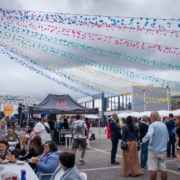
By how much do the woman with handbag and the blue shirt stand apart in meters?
1.52

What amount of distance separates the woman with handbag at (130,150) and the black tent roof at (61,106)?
29.2ft

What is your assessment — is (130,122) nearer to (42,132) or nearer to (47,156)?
(42,132)

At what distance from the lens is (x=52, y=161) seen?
464 centimetres

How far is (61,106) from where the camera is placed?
16766mm

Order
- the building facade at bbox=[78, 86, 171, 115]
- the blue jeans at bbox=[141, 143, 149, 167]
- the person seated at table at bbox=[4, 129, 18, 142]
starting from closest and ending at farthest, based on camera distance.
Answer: the blue jeans at bbox=[141, 143, 149, 167] < the person seated at table at bbox=[4, 129, 18, 142] < the building facade at bbox=[78, 86, 171, 115]

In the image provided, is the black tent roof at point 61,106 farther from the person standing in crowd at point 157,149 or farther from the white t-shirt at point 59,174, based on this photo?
the white t-shirt at point 59,174

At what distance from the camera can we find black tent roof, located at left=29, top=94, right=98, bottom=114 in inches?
634

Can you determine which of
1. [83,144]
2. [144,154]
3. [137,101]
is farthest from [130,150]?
[137,101]

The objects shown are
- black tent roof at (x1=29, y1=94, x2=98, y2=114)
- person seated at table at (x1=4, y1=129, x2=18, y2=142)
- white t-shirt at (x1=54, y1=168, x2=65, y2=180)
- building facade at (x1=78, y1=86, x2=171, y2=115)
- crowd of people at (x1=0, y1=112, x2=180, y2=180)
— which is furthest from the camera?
building facade at (x1=78, y1=86, x2=171, y2=115)

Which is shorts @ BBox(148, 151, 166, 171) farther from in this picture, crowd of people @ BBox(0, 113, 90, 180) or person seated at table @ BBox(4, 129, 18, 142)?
person seated at table @ BBox(4, 129, 18, 142)

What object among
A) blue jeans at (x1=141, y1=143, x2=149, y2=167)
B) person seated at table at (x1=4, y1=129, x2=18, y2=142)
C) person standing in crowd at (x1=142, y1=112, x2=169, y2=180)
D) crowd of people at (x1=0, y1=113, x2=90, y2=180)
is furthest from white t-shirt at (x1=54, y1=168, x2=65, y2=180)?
person seated at table at (x1=4, y1=129, x2=18, y2=142)

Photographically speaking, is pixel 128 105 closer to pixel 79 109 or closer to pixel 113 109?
pixel 113 109

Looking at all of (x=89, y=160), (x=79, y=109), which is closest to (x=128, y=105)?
(x=79, y=109)

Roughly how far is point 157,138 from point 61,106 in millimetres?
11329
